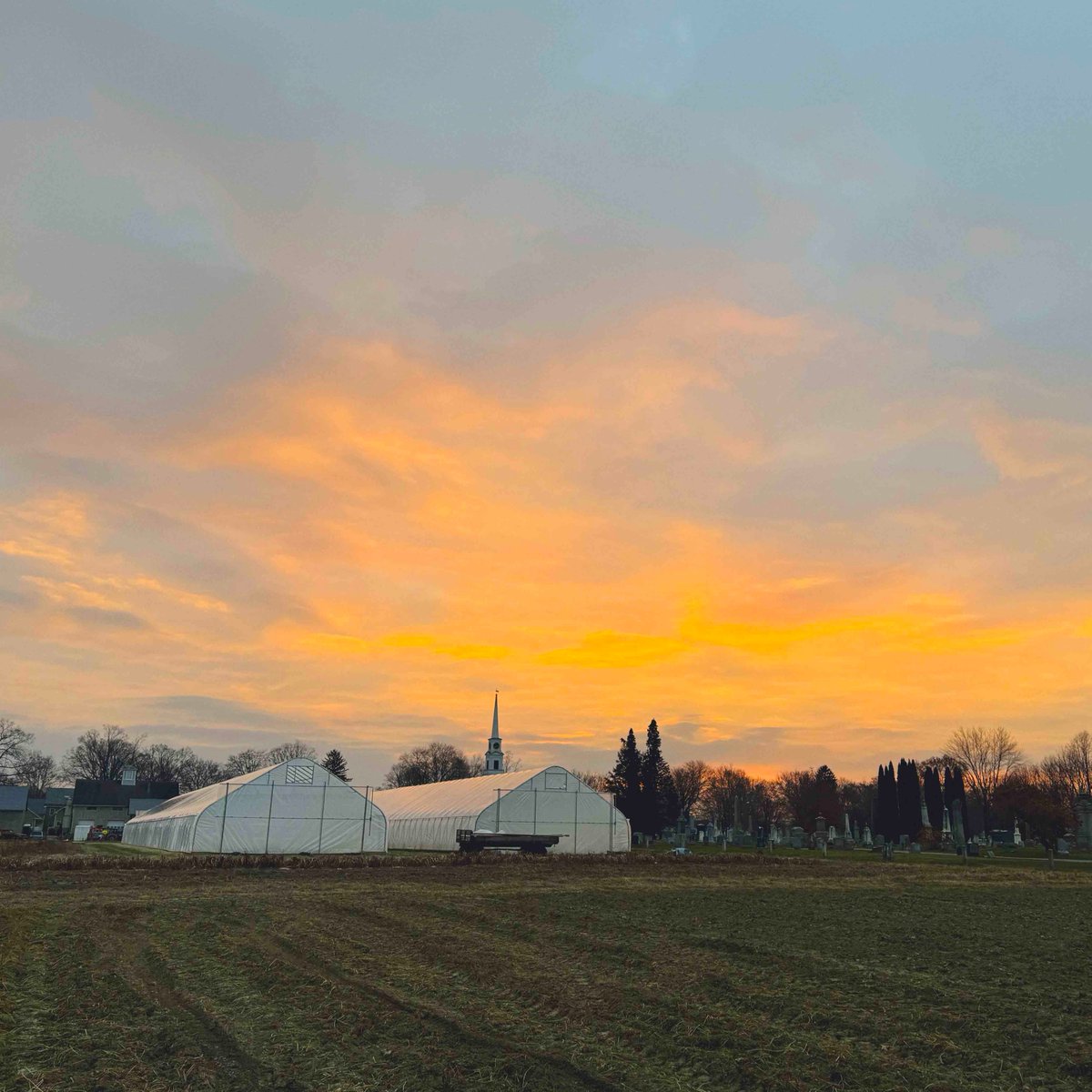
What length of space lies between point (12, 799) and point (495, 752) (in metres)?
54.3

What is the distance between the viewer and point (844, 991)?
13711 millimetres

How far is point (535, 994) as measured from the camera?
13.3 meters

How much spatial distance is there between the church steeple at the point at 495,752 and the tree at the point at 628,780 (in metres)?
15.7

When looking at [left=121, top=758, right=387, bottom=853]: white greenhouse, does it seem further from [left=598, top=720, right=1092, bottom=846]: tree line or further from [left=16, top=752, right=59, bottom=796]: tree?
[left=16, top=752, right=59, bottom=796]: tree

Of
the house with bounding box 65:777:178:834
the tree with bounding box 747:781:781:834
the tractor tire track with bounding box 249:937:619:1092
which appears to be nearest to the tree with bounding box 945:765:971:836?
the tree with bounding box 747:781:781:834

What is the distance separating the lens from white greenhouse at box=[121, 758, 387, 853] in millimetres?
52375

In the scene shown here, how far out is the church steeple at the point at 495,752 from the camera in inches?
4176

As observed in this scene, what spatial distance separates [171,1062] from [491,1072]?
3.31 m

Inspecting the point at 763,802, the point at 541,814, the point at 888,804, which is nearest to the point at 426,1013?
the point at 541,814

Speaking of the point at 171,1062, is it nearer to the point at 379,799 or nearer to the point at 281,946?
the point at 281,946

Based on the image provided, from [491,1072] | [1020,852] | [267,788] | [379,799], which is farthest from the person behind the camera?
[379,799]

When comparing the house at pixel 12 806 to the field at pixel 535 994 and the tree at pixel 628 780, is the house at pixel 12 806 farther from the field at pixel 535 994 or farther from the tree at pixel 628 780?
the field at pixel 535 994

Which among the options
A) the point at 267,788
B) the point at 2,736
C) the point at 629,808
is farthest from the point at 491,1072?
the point at 2,736

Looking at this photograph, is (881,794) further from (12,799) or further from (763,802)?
(12,799)
